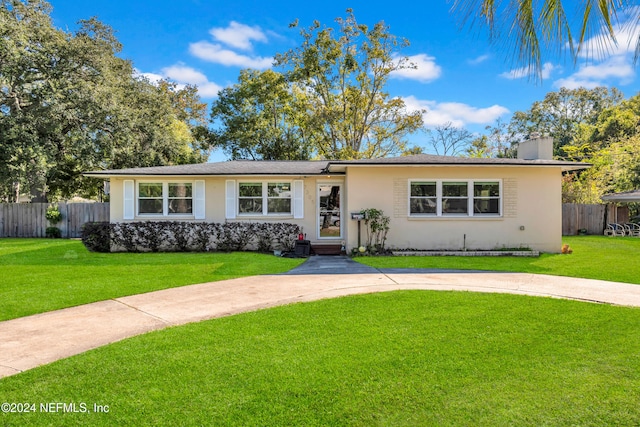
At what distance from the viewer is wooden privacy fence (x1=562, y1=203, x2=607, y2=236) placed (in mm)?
19266

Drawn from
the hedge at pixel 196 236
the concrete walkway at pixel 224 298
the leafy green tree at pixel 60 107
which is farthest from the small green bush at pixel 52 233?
the concrete walkway at pixel 224 298

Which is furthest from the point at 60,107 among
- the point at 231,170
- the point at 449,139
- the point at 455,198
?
the point at 449,139

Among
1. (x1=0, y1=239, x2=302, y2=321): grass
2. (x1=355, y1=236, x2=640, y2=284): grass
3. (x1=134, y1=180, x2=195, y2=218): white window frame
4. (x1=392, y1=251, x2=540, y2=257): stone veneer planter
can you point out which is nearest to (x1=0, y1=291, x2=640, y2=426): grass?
(x1=0, y1=239, x2=302, y2=321): grass

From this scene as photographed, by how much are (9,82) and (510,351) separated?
77.8 feet

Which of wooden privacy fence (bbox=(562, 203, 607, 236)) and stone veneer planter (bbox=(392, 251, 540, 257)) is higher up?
wooden privacy fence (bbox=(562, 203, 607, 236))

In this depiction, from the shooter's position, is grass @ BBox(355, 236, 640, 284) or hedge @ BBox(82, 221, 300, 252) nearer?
grass @ BBox(355, 236, 640, 284)

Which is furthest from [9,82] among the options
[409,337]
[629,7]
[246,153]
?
[629,7]

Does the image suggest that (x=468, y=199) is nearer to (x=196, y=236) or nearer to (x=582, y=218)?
(x=196, y=236)

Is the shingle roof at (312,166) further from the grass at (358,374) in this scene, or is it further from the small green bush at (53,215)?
the grass at (358,374)

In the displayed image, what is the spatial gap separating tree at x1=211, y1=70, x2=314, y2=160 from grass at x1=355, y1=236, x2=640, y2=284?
763 inches

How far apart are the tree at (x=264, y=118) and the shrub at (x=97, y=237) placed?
57.3ft

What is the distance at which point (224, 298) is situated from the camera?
6387 millimetres

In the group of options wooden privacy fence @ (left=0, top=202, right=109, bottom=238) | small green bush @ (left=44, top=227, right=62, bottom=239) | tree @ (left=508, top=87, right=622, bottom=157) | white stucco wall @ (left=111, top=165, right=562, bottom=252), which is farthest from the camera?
tree @ (left=508, top=87, right=622, bottom=157)

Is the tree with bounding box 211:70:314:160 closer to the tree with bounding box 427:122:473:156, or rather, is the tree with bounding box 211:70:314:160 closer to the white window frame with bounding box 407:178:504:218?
the tree with bounding box 427:122:473:156
